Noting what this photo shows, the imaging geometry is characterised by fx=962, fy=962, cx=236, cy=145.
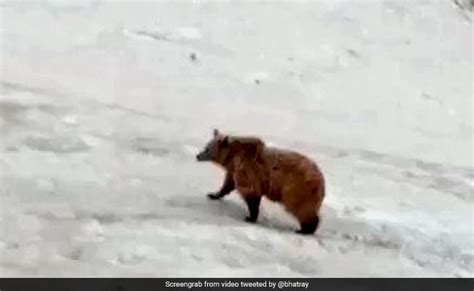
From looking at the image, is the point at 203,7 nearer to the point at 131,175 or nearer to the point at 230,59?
the point at 230,59

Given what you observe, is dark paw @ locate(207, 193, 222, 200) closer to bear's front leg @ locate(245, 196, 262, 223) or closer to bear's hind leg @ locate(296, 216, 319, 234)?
bear's front leg @ locate(245, 196, 262, 223)

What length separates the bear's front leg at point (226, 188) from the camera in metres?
3.72

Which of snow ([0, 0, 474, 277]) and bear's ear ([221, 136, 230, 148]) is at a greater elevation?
bear's ear ([221, 136, 230, 148])

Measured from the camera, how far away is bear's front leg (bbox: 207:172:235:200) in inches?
147

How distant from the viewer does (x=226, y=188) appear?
12.4 ft

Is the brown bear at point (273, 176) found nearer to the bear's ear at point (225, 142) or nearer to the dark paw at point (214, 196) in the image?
the bear's ear at point (225, 142)

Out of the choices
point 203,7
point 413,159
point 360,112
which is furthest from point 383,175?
point 203,7

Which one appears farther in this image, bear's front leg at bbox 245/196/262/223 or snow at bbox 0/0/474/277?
bear's front leg at bbox 245/196/262/223

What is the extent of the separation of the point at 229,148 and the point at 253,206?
24 cm
